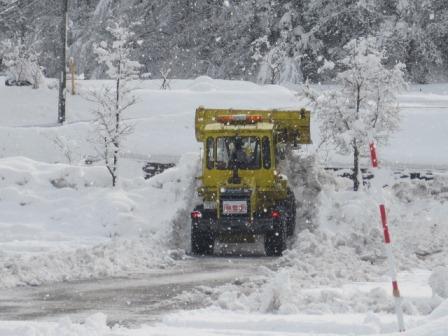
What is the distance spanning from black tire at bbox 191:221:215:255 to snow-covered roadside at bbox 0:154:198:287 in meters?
0.44

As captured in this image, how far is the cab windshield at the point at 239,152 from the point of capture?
1839 cm

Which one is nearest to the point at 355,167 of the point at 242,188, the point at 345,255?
the point at 242,188

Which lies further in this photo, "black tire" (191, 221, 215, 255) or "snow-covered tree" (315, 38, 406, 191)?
"snow-covered tree" (315, 38, 406, 191)

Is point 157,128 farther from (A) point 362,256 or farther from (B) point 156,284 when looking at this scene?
(B) point 156,284

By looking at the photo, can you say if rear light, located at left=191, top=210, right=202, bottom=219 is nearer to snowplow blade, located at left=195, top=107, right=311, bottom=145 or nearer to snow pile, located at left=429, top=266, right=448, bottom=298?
snowplow blade, located at left=195, top=107, right=311, bottom=145

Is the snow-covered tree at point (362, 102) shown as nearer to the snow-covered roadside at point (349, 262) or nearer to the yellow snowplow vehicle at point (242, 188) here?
the snow-covered roadside at point (349, 262)

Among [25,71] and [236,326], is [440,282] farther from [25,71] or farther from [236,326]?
[25,71]

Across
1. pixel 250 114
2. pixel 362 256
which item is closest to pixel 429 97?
pixel 250 114

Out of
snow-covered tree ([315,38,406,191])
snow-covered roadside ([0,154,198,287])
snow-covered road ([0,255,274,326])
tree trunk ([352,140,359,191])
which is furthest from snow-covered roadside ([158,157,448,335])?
snow-covered roadside ([0,154,198,287])

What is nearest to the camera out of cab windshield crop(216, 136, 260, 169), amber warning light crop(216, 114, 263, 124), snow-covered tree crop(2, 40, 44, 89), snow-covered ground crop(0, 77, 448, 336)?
snow-covered ground crop(0, 77, 448, 336)

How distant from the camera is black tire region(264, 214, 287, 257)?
17.5m

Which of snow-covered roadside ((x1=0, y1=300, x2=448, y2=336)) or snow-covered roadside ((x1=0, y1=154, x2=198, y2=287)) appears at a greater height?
snow-covered roadside ((x1=0, y1=300, x2=448, y2=336))

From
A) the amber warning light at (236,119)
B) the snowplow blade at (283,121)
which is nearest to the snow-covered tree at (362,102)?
the snowplow blade at (283,121)

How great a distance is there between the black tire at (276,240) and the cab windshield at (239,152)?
1.39 meters
